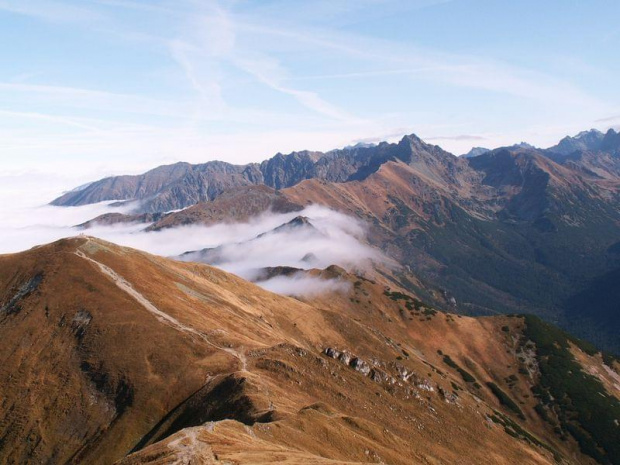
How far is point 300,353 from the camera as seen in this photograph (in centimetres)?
14525

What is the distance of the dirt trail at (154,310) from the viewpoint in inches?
5394

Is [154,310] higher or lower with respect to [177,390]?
higher

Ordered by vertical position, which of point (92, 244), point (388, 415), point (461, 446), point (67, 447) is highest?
point (92, 244)

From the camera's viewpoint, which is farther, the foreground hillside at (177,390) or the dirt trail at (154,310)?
the dirt trail at (154,310)

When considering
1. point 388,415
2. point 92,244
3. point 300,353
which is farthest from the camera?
point 92,244

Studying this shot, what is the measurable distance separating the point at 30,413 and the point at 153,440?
4008 centimetres

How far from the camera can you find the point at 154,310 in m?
152

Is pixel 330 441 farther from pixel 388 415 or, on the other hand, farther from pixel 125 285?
pixel 125 285

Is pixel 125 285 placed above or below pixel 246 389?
above

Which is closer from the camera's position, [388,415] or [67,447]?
[67,447]

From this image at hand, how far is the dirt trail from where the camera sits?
5394 inches

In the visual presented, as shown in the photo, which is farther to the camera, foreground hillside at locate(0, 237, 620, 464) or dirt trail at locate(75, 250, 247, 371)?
dirt trail at locate(75, 250, 247, 371)

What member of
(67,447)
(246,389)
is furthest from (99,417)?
(246,389)

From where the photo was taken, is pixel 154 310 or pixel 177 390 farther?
pixel 154 310
